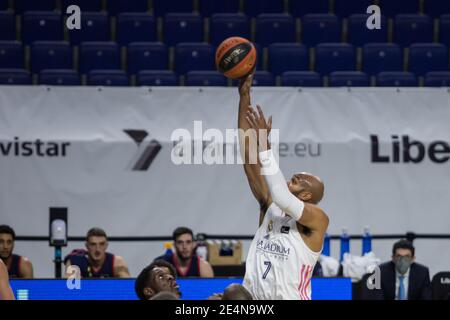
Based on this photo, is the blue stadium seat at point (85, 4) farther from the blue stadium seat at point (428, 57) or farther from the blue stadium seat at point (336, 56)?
the blue stadium seat at point (428, 57)

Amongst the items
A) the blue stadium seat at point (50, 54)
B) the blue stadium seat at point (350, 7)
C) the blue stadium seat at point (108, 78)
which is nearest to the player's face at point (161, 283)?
the blue stadium seat at point (108, 78)

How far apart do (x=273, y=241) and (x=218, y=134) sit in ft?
15.4

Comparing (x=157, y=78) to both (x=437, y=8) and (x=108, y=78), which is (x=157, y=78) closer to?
(x=108, y=78)

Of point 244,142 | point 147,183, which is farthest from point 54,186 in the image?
point 244,142

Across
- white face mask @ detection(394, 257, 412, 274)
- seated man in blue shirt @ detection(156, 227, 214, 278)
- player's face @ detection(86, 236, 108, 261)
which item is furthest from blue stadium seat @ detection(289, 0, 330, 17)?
player's face @ detection(86, 236, 108, 261)

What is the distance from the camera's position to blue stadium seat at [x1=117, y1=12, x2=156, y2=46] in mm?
10945

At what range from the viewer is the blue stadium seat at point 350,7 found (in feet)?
37.3

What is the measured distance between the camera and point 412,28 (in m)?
11.2

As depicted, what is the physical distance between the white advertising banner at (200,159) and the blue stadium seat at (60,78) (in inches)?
13.7

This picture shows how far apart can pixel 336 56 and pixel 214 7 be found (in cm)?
169

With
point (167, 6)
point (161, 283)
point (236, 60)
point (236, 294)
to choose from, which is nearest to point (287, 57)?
point (167, 6)
